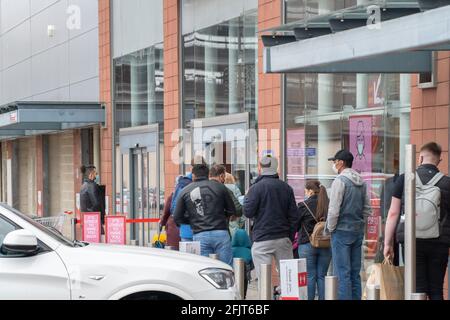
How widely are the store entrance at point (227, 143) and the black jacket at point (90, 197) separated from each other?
8.31 feet

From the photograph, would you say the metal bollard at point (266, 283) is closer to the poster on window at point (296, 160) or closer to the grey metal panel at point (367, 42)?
the grey metal panel at point (367, 42)

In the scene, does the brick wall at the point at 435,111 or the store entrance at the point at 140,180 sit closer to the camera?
the brick wall at the point at 435,111

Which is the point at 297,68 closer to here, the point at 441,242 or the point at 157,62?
the point at 441,242

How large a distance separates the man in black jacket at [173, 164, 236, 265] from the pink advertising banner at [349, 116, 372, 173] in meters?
2.02

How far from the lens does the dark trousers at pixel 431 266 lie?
8211 mm

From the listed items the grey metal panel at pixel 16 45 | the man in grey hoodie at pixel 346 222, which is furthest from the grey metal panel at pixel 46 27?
the man in grey hoodie at pixel 346 222

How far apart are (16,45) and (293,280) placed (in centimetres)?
2382

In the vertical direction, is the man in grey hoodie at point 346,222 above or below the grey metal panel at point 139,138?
below

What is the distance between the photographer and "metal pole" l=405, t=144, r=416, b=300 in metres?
6.75

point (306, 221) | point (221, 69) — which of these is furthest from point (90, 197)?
point (306, 221)

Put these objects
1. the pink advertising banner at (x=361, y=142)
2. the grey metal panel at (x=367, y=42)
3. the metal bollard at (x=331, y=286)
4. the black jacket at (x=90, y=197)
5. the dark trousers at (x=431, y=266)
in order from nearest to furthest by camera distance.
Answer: the metal bollard at (x=331, y=286), the grey metal panel at (x=367, y=42), the dark trousers at (x=431, y=266), the pink advertising banner at (x=361, y=142), the black jacket at (x=90, y=197)

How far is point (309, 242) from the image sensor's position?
10625 mm

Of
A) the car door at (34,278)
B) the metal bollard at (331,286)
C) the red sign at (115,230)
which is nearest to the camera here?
the car door at (34,278)

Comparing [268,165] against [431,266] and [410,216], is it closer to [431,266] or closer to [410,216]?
[431,266]
